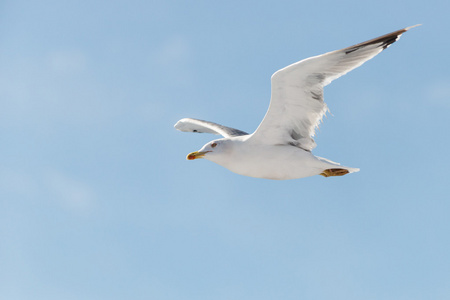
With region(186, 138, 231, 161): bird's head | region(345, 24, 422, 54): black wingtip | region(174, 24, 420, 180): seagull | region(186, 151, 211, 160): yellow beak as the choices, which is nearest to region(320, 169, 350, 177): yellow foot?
region(174, 24, 420, 180): seagull

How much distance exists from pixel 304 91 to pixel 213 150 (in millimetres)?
2640

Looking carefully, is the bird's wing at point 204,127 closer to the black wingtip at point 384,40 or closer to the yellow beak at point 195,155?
the yellow beak at point 195,155

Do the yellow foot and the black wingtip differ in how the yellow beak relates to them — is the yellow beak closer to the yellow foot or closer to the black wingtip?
the yellow foot

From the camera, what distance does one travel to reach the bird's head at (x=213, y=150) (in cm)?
1403

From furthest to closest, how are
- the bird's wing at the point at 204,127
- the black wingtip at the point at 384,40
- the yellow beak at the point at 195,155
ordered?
1. the bird's wing at the point at 204,127
2. the yellow beak at the point at 195,155
3. the black wingtip at the point at 384,40

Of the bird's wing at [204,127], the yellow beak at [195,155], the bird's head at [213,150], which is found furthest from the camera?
the bird's wing at [204,127]

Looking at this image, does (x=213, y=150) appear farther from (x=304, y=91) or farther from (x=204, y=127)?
(x=204, y=127)

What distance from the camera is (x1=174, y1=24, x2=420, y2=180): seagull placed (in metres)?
12.6

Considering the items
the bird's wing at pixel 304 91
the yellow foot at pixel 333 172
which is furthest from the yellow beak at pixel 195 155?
the yellow foot at pixel 333 172

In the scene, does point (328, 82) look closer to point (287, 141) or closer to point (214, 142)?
point (287, 141)

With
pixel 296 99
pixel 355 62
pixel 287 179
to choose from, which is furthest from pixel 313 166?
pixel 355 62

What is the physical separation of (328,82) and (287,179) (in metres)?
2.55

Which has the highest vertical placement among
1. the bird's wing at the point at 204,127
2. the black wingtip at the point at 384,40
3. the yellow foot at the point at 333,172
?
the bird's wing at the point at 204,127

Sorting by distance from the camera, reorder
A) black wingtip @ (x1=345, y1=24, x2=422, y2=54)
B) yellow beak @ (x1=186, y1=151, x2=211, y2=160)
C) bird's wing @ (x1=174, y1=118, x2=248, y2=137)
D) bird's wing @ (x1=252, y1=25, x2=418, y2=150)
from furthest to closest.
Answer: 1. bird's wing @ (x1=174, y1=118, x2=248, y2=137)
2. yellow beak @ (x1=186, y1=151, x2=211, y2=160)
3. bird's wing @ (x1=252, y1=25, x2=418, y2=150)
4. black wingtip @ (x1=345, y1=24, x2=422, y2=54)
